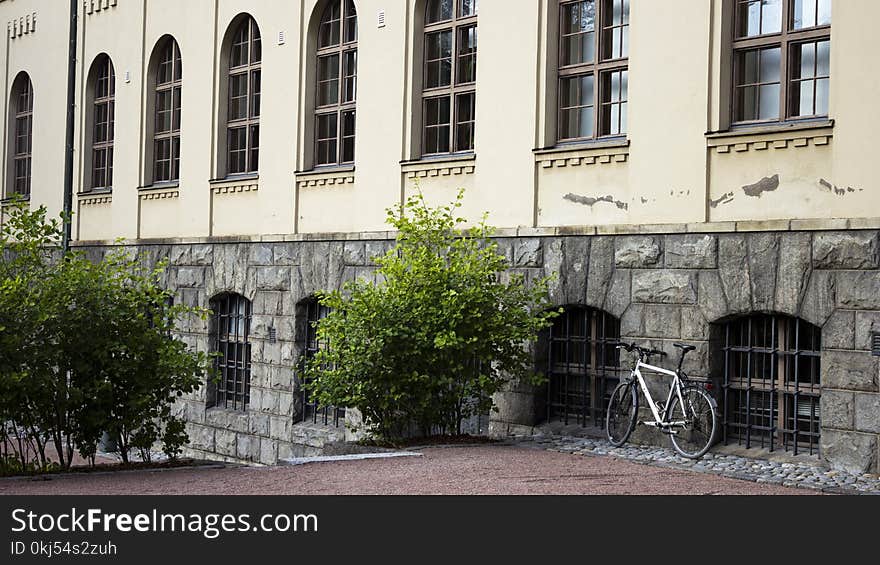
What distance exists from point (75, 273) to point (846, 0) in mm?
7991

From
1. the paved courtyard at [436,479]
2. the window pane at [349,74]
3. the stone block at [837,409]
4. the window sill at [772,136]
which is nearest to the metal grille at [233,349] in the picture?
the window pane at [349,74]

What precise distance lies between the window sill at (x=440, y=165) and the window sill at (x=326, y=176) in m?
1.39

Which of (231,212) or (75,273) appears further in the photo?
(231,212)

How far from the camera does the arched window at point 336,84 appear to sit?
18.6 m

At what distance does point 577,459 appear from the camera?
1250cm

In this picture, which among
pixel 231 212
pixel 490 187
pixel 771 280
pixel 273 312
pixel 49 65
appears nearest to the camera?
pixel 771 280

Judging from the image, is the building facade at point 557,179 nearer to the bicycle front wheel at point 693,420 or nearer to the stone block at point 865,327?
the stone block at point 865,327

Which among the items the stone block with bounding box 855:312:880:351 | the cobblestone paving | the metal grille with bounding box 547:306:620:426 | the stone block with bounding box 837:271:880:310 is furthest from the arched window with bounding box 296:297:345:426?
the stone block with bounding box 855:312:880:351

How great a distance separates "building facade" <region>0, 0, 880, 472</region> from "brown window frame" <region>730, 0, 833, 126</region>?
23 mm

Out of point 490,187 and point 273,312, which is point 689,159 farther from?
point 273,312

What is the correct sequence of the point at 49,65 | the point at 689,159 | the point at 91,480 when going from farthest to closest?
the point at 49,65 → the point at 689,159 → the point at 91,480

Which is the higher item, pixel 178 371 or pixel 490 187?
pixel 490 187

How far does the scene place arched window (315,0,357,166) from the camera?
18.6 metres

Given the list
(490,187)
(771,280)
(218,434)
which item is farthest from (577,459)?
(218,434)
